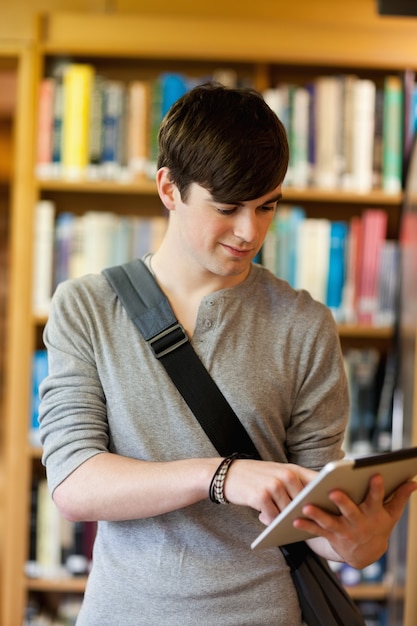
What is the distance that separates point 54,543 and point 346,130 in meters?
1.55

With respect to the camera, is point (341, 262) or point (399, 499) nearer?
point (399, 499)

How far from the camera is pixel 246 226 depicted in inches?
44.6

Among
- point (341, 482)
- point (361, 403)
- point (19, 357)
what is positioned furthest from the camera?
point (361, 403)

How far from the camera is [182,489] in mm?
1051

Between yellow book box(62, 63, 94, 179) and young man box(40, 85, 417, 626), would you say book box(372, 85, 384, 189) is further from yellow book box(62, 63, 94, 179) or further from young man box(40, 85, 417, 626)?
young man box(40, 85, 417, 626)

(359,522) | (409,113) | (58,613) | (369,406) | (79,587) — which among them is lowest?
(58,613)

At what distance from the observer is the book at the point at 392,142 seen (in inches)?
102

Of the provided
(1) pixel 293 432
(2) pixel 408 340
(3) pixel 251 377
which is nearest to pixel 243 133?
(3) pixel 251 377

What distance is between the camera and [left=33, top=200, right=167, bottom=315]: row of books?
2559mm

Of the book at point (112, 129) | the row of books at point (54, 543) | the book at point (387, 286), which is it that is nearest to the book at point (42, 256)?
the book at point (112, 129)

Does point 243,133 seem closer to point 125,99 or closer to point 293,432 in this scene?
point 293,432

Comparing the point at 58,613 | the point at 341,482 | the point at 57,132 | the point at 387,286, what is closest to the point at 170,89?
the point at 57,132

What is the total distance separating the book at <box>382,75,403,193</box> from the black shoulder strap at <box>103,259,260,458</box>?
5.10ft

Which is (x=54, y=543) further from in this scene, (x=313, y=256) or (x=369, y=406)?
(x=313, y=256)
